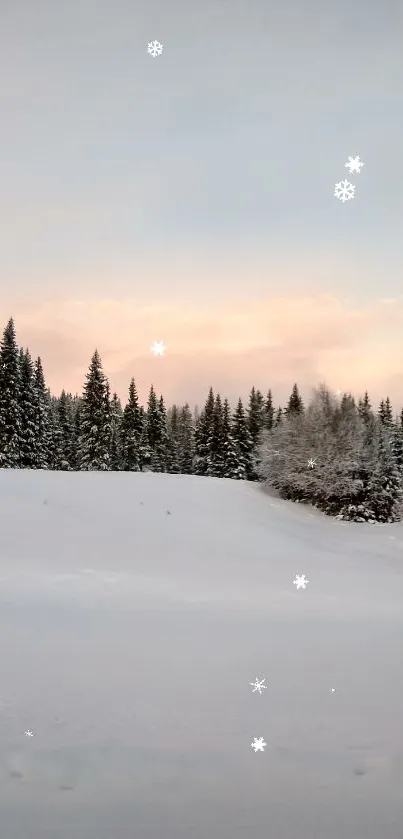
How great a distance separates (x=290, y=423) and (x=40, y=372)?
1122 inches

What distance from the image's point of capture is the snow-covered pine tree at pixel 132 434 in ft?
194

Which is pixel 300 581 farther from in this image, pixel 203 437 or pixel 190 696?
pixel 203 437

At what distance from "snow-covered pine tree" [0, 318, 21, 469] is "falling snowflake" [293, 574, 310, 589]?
1357 inches

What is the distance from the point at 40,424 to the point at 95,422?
5071mm

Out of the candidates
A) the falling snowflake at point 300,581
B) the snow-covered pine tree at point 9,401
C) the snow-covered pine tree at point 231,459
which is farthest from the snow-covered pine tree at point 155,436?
the falling snowflake at point 300,581

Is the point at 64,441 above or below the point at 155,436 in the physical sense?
below

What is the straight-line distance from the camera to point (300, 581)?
51.3 feet

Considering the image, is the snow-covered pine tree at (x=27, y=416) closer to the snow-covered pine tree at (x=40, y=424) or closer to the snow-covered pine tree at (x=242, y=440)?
the snow-covered pine tree at (x=40, y=424)

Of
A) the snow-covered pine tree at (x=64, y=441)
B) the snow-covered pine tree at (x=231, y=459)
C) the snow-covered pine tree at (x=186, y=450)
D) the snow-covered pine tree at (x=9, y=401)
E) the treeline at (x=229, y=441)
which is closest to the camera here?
the treeline at (x=229, y=441)

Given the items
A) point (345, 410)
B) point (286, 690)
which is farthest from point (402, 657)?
point (345, 410)

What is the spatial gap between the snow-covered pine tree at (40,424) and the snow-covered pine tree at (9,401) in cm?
272

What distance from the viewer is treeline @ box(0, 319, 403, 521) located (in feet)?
108

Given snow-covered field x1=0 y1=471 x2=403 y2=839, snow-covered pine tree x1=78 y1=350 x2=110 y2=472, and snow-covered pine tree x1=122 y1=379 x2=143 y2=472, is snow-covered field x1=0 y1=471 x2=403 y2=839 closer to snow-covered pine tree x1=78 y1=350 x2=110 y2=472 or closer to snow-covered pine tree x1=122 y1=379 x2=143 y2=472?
snow-covered pine tree x1=78 y1=350 x2=110 y2=472

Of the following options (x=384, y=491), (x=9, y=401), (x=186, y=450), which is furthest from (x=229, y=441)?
(x=384, y=491)
